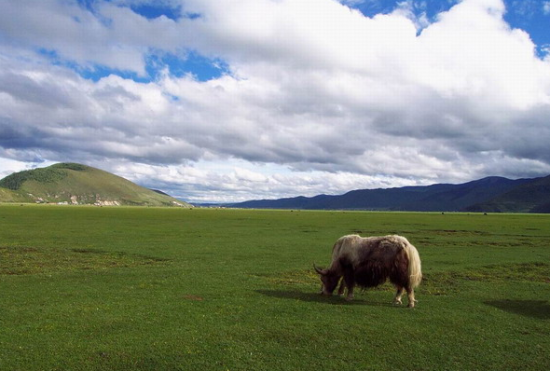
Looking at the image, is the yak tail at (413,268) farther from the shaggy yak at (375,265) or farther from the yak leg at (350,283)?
the yak leg at (350,283)

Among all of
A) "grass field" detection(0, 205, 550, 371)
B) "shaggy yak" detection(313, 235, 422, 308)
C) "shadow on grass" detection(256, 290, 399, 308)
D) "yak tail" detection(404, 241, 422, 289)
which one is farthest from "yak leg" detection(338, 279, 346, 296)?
"yak tail" detection(404, 241, 422, 289)

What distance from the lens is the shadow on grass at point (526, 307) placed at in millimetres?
12914

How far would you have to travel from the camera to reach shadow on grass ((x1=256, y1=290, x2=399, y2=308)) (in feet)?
46.2

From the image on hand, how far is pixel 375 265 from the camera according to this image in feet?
46.1

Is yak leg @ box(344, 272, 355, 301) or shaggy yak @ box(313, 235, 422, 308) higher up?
shaggy yak @ box(313, 235, 422, 308)

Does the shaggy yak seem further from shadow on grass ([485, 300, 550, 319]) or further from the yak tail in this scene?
shadow on grass ([485, 300, 550, 319])

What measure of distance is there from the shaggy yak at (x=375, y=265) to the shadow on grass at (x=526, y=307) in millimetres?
3256

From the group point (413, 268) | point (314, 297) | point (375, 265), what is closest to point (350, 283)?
point (375, 265)

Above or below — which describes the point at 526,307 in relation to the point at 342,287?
below

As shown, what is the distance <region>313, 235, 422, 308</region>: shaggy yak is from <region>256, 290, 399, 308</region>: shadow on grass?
0.31 m

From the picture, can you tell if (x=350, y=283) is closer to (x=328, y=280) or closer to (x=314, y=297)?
(x=328, y=280)

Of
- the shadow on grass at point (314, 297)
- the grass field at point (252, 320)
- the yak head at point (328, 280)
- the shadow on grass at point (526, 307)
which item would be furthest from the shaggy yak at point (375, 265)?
the shadow on grass at point (526, 307)

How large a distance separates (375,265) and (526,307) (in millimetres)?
5611

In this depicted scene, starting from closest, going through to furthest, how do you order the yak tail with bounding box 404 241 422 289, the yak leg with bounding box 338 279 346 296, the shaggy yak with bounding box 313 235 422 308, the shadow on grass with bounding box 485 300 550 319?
1. the shadow on grass with bounding box 485 300 550 319
2. the yak tail with bounding box 404 241 422 289
3. the shaggy yak with bounding box 313 235 422 308
4. the yak leg with bounding box 338 279 346 296
